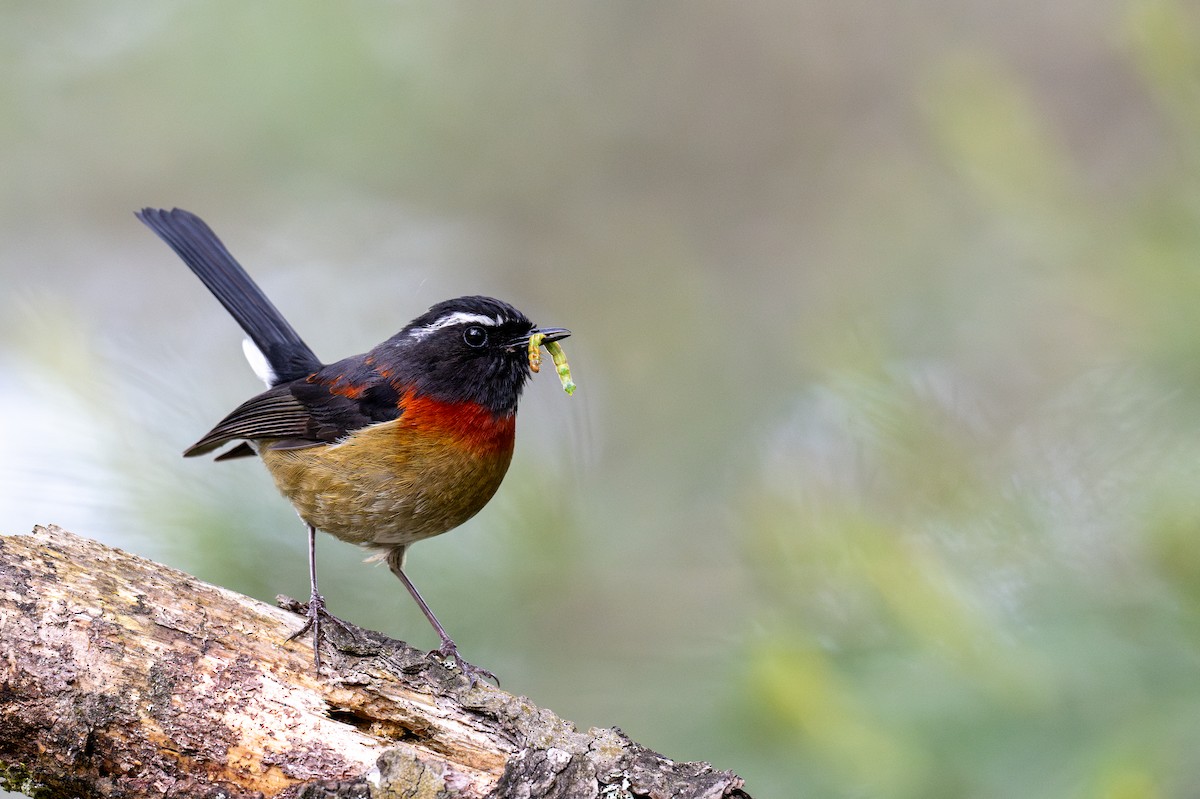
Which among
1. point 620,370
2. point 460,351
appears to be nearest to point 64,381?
point 460,351

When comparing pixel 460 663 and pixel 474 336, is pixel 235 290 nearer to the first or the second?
pixel 474 336

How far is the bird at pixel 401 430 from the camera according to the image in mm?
4168

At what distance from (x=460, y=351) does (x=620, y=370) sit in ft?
3.37

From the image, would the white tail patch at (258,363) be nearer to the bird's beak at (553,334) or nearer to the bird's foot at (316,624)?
the bird's beak at (553,334)

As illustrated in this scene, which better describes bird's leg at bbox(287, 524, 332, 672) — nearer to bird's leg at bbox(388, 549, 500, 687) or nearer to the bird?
the bird

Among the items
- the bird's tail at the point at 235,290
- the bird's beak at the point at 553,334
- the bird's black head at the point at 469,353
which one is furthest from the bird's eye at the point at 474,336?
the bird's tail at the point at 235,290

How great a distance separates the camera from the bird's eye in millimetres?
4551

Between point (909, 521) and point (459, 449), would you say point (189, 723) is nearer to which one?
point (459, 449)

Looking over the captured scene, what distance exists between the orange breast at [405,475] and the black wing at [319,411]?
0.08m

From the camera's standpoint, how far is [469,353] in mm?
4547

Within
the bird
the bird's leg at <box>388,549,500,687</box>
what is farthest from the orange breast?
the bird's leg at <box>388,549,500,687</box>

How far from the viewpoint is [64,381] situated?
3.52m

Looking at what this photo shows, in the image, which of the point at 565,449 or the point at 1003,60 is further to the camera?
the point at 1003,60

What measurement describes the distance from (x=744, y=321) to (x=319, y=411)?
299 centimetres
